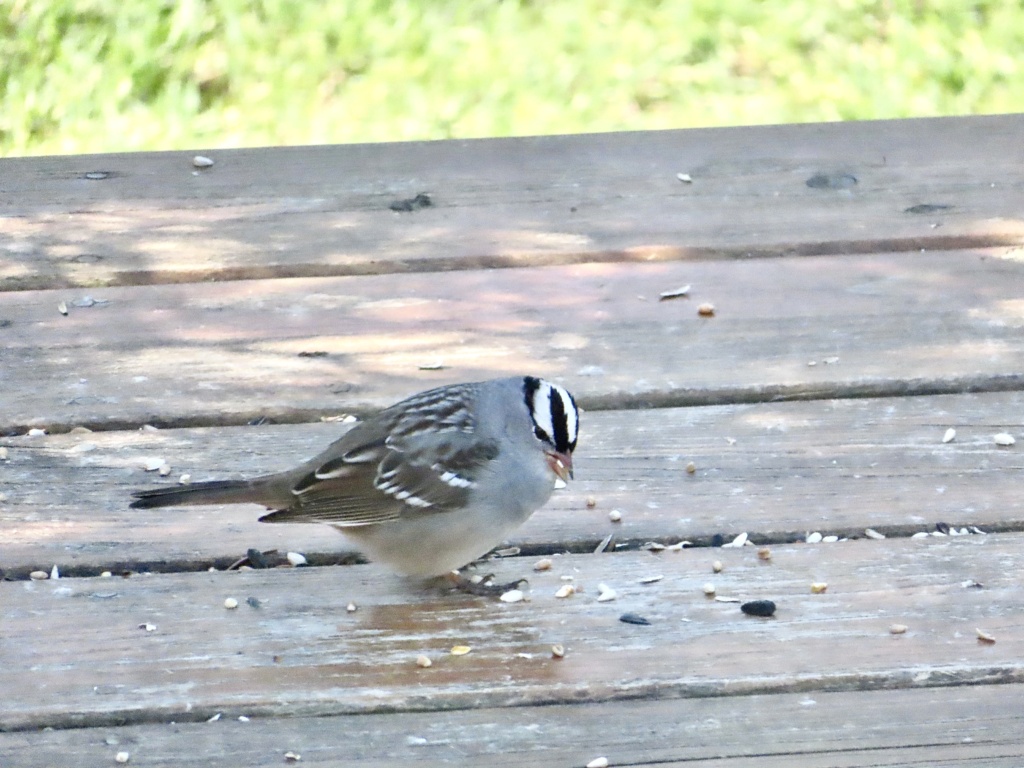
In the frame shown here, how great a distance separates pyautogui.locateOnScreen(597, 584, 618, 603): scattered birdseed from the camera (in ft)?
8.57

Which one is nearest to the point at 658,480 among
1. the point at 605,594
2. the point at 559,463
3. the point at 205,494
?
the point at 559,463

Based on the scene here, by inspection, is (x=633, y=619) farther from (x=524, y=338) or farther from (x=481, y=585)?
(x=524, y=338)

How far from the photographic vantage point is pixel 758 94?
6.25 m

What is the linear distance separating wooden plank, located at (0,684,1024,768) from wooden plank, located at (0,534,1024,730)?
0.11 feet

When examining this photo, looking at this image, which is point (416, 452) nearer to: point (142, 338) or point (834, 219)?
point (142, 338)

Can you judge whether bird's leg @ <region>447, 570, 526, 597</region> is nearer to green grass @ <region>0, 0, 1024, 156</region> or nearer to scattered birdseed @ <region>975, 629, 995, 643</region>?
scattered birdseed @ <region>975, 629, 995, 643</region>

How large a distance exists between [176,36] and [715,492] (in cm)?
410

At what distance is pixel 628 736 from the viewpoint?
2.28 m

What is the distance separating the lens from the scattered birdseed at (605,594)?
8.57ft

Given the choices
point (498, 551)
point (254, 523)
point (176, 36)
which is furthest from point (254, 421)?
point (176, 36)

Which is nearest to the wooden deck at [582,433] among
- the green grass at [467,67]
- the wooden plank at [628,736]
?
the wooden plank at [628,736]

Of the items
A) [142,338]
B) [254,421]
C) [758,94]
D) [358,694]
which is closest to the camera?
[358,694]

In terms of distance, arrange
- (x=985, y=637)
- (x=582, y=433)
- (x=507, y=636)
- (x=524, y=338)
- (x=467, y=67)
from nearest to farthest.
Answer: (x=985, y=637) < (x=507, y=636) < (x=582, y=433) < (x=524, y=338) < (x=467, y=67)

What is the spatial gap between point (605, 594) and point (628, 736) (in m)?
0.37
